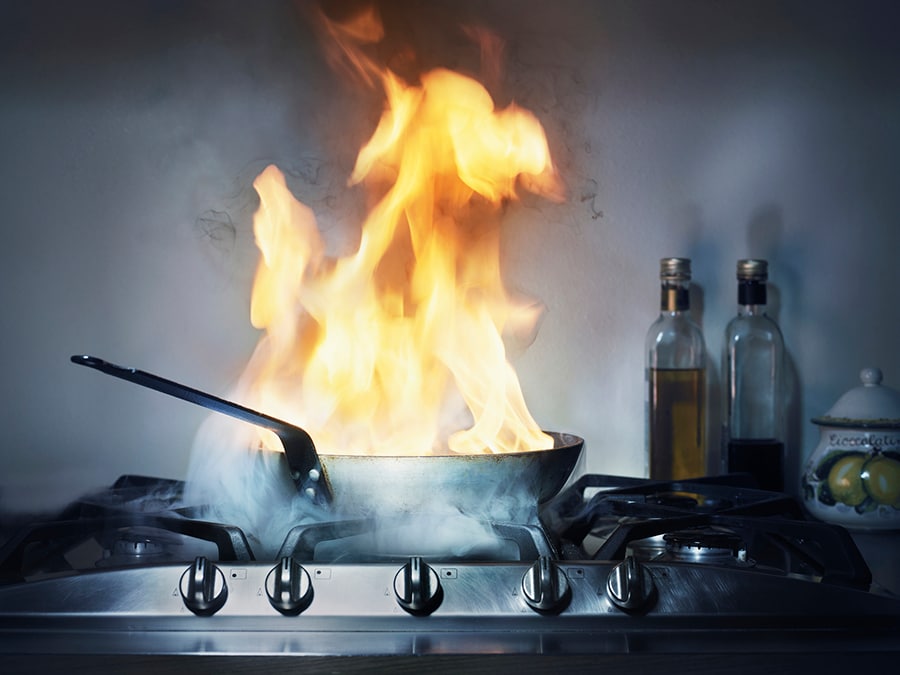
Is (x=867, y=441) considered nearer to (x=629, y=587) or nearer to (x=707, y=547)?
(x=707, y=547)

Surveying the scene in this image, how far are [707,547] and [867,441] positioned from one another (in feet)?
1.11

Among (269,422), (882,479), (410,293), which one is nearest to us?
(269,422)

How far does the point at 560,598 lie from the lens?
0.69 metres

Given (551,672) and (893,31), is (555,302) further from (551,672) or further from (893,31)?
(551,672)

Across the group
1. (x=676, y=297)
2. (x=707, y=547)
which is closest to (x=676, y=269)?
(x=676, y=297)

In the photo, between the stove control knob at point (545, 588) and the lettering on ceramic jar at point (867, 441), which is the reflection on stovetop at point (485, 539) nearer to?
the stove control knob at point (545, 588)

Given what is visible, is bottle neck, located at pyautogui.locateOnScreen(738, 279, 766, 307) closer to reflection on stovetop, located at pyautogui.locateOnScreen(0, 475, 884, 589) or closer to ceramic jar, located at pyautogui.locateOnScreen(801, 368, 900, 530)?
ceramic jar, located at pyautogui.locateOnScreen(801, 368, 900, 530)

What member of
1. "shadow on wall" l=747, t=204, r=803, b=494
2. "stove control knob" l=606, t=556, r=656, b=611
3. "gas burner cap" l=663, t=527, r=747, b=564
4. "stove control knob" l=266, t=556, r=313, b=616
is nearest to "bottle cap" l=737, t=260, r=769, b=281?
A: "shadow on wall" l=747, t=204, r=803, b=494

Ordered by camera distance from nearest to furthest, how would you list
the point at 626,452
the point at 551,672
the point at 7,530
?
1. the point at 551,672
2. the point at 7,530
3. the point at 626,452

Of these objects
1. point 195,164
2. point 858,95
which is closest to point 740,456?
point 858,95

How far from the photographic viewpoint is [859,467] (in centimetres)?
107

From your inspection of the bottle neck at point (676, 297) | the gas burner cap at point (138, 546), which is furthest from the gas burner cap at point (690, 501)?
the gas burner cap at point (138, 546)

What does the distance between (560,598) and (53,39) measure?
3.35ft

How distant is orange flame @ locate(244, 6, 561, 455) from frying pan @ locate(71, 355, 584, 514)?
0.15 meters
